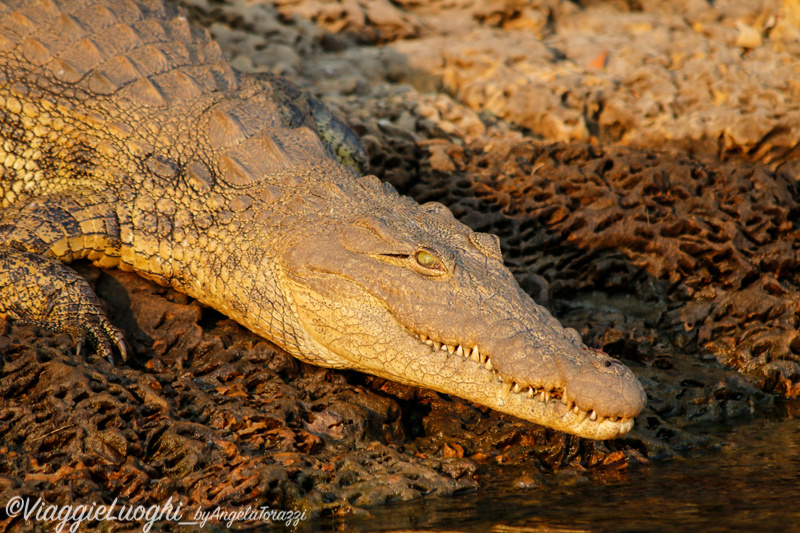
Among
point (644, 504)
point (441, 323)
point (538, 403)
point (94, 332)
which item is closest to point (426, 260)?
point (441, 323)

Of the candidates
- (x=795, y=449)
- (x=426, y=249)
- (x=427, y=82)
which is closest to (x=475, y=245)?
(x=426, y=249)

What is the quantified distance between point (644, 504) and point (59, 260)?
3282mm


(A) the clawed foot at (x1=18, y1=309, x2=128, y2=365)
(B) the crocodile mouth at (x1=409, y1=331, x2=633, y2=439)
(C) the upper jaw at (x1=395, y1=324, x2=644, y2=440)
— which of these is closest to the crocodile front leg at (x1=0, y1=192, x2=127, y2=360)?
(A) the clawed foot at (x1=18, y1=309, x2=128, y2=365)

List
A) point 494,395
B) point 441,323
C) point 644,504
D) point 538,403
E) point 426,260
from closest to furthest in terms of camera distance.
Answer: point 644,504 → point 538,403 → point 494,395 → point 441,323 → point 426,260

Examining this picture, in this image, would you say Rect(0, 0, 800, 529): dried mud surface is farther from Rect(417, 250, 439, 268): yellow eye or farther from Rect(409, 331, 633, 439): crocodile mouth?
Rect(417, 250, 439, 268): yellow eye

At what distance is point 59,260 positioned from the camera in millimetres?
4145

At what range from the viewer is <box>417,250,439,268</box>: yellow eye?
3652 mm

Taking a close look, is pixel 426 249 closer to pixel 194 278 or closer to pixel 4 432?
pixel 194 278

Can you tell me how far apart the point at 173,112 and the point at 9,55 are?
1156 mm

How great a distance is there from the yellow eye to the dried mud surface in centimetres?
72

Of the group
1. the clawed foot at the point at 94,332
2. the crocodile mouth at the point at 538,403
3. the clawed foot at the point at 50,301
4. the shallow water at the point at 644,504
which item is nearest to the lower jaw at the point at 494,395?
the crocodile mouth at the point at 538,403

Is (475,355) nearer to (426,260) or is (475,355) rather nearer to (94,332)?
(426,260)

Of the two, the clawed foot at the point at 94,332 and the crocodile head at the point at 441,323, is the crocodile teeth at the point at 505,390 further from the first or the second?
the clawed foot at the point at 94,332

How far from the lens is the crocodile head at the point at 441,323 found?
3201 mm
